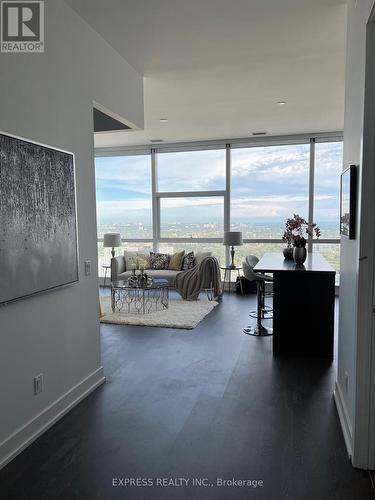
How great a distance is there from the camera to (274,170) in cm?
780

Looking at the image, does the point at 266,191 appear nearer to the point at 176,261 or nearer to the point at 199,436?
the point at 176,261

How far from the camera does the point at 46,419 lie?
2.71 metres

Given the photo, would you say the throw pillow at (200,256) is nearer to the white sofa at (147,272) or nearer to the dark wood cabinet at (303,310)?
the white sofa at (147,272)

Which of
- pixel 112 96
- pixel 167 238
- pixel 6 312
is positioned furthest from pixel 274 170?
pixel 6 312

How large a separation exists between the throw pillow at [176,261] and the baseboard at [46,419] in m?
4.20

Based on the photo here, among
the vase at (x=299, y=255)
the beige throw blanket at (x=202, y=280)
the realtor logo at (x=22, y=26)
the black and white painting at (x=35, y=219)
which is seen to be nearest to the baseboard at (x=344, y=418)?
the vase at (x=299, y=255)

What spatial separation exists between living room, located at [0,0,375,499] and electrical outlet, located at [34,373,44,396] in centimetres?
1

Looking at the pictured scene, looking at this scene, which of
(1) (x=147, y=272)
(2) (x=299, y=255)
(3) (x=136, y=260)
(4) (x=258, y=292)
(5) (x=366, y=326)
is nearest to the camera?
(5) (x=366, y=326)

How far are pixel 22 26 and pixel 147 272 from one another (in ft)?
17.3

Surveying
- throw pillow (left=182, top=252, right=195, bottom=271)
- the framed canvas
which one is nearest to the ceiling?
the framed canvas

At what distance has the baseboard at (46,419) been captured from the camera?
7.73ft

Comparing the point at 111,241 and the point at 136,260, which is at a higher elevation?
the point at 111,241

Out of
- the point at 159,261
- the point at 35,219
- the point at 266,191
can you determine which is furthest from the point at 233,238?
the point at 35,219

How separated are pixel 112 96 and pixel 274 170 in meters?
4.84
